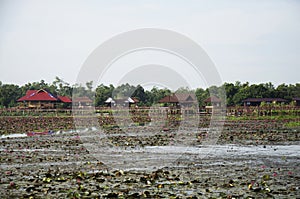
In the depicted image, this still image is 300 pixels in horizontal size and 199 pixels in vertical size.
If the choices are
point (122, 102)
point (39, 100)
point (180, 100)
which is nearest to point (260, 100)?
point (180, 100)

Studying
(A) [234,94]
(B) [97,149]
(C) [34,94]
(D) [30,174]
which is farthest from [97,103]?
(D) [30,174]

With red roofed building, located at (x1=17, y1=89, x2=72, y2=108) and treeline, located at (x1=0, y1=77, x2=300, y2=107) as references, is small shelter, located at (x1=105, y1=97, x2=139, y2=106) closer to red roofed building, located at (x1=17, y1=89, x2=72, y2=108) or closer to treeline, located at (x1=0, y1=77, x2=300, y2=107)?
treeline, located at (x1=0, y1=77, x2=300, y2=107)

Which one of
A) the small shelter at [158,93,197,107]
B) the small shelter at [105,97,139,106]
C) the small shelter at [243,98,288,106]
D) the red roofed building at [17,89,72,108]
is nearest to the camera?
the red roofed building at [17,89,72,108]

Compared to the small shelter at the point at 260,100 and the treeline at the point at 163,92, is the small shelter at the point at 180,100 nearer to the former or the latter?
the treeline at the point at 163,92

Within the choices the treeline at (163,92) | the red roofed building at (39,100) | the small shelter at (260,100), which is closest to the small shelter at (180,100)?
the treeline at (163,92)

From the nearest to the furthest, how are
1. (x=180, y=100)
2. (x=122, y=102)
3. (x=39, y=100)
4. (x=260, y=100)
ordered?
(x=39, y=100), (x=260, y=100), (x=180, y=100), (x=122, y=102)

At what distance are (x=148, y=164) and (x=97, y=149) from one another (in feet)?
18.2

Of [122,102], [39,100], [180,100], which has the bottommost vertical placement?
[39,100]

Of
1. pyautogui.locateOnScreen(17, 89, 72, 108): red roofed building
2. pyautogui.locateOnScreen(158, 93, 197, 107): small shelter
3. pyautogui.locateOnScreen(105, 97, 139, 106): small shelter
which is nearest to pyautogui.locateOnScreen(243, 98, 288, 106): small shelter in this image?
pyautogui.locateOnScreen(158, 93, 197, 107): small shelter

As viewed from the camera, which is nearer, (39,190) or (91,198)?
(91,198)

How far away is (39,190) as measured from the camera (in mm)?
9867

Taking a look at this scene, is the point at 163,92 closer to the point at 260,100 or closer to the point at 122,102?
the point at 122,102

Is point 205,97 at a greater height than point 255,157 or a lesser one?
greater

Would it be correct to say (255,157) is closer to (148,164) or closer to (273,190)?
(148,164)
